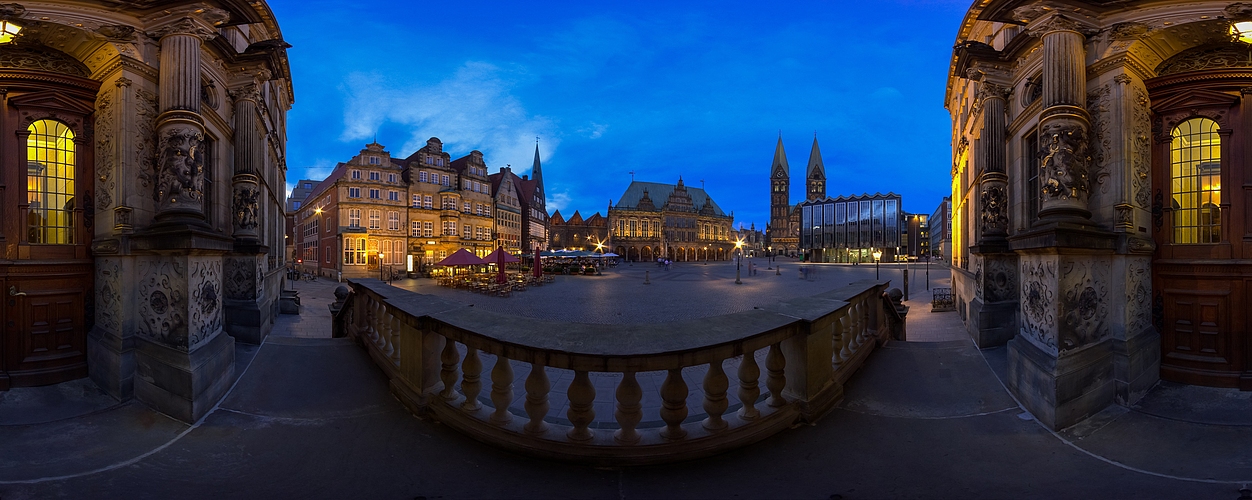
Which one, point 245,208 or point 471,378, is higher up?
point 245,208

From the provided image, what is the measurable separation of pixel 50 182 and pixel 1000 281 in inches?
534

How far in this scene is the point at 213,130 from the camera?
7113 mm

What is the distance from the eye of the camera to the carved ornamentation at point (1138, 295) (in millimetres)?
4988

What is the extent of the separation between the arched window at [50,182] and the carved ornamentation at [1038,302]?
1142cm

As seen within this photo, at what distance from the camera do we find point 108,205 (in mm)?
5281

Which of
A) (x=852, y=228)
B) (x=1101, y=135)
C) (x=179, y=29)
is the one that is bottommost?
(x=1101, y=135)

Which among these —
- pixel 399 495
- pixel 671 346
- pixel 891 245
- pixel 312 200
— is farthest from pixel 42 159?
pixel 891 245

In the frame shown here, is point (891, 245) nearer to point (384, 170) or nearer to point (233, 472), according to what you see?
point (384, 170)

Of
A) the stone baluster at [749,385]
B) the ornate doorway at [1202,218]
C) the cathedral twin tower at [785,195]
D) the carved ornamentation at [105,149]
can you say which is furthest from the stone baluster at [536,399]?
the cathedral twin tower at [785,195]

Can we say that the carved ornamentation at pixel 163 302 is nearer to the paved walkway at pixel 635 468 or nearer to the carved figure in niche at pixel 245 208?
the paved walkway at pixel 635 468

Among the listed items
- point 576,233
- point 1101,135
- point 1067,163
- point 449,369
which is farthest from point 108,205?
point 576,233

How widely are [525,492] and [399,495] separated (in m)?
0.89

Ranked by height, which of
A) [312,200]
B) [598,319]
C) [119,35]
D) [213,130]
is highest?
[312,200]

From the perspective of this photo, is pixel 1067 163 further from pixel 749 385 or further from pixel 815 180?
pixel 815 180
